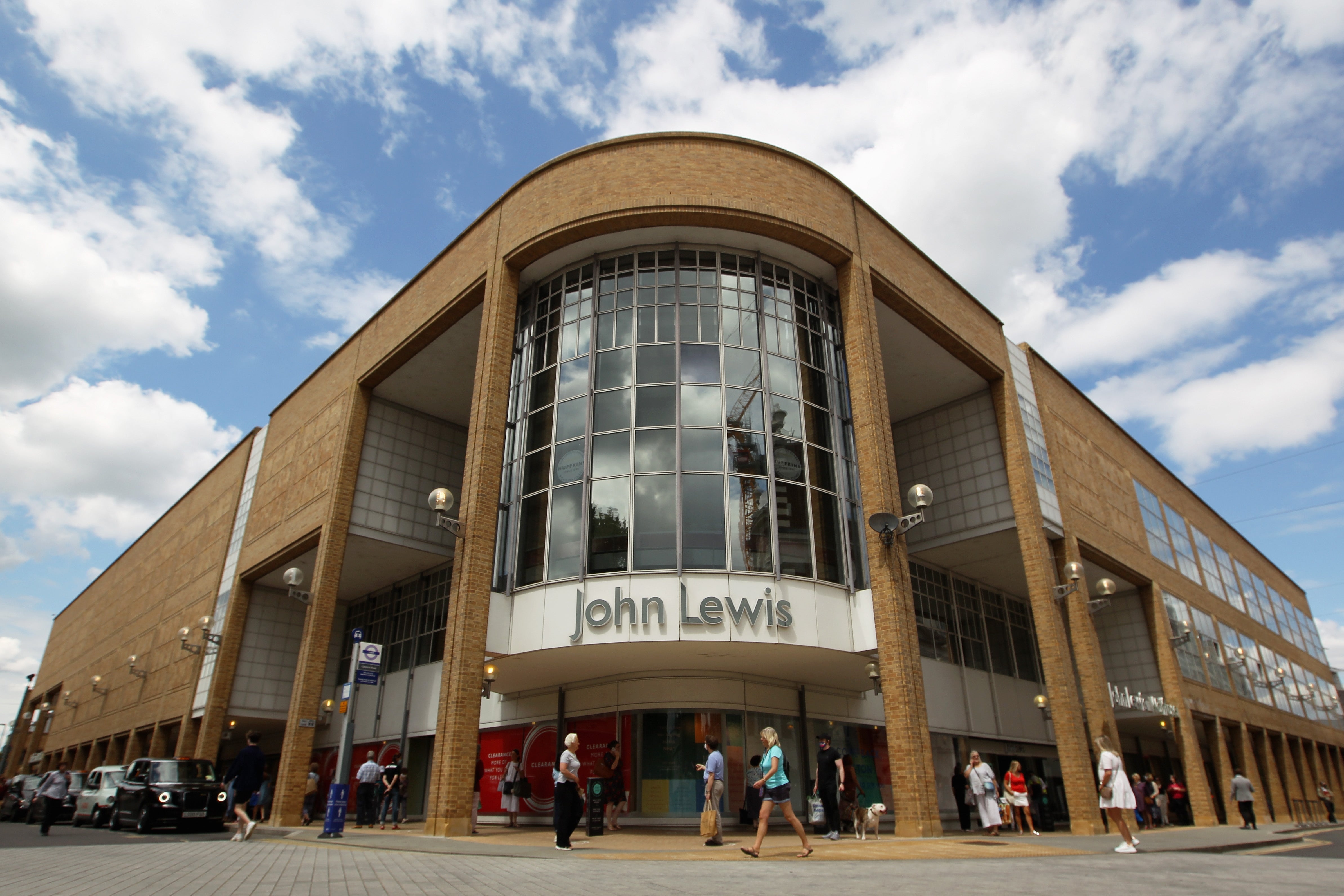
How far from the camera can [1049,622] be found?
20.3 m

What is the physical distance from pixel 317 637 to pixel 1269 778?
114 ft

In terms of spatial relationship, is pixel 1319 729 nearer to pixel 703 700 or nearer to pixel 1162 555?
pixel 1162 555

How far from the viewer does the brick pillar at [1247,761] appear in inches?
1141

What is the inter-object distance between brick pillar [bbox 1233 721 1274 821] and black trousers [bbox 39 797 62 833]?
34948 millimetres

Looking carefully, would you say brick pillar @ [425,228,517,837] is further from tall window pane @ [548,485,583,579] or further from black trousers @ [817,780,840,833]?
black trousers @ [817,780,840,833]

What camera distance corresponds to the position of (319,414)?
26734 mm

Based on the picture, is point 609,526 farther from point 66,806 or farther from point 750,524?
point 66,806

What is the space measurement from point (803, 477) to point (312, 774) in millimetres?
15142

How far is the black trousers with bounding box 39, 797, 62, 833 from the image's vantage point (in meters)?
15.6

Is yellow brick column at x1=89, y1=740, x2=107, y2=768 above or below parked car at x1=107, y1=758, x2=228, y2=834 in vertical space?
above

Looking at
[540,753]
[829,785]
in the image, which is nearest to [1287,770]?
[829,785]

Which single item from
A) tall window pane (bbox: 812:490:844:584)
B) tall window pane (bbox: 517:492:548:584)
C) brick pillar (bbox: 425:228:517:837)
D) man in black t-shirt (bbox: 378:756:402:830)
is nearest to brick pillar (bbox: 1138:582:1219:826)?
tall window pane (bbox: 812:490:844:584)

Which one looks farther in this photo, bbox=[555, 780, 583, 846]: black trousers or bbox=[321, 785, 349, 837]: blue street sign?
bbox=[321, 785, 349, 837]: blue street sign

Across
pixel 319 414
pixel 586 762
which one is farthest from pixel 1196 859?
pixel 319 414
